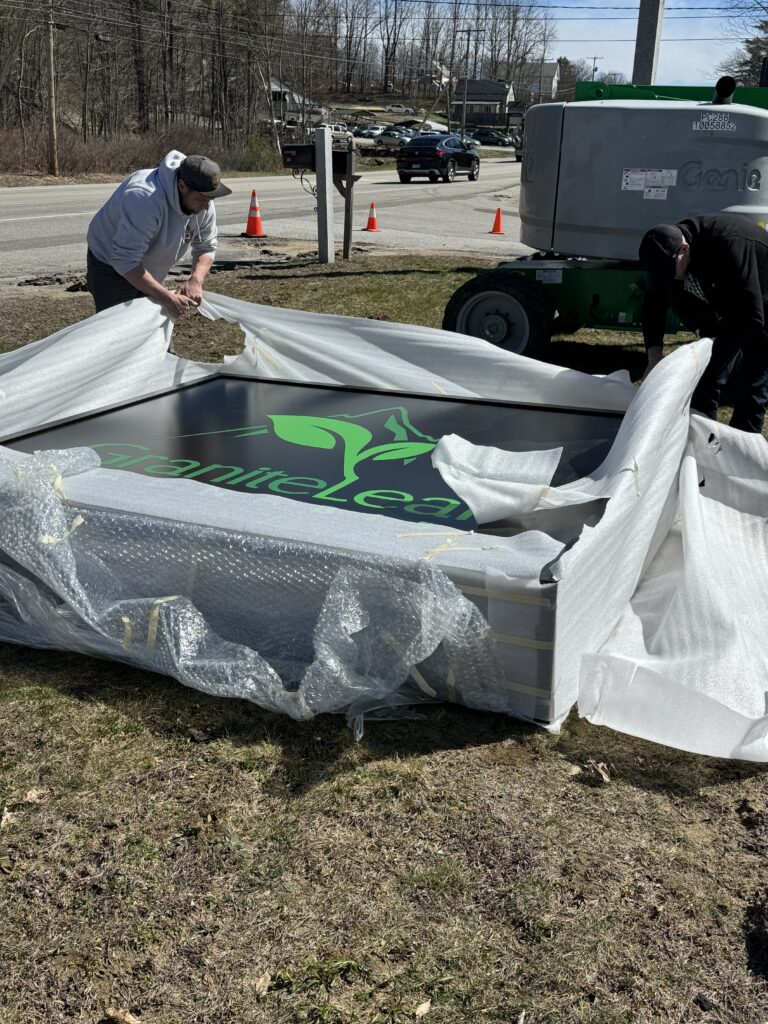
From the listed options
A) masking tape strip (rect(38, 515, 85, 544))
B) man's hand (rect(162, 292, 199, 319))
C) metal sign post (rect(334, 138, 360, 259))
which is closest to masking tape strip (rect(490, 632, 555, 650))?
masking tape strip (rect(38, 515, 85, 544))

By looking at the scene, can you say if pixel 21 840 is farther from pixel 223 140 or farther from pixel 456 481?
pixel 223 140

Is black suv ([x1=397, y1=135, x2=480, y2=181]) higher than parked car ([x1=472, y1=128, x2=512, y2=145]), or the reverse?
parked car ([x1=472, y1=128, x2=512, y2=145])

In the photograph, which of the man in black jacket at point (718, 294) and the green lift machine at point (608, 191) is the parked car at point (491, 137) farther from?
the man in black jacket at point (718, 294)

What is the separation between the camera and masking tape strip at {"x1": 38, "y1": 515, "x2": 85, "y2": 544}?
10.2 ft

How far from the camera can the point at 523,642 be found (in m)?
2.70

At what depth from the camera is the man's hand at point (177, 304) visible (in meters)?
4.87

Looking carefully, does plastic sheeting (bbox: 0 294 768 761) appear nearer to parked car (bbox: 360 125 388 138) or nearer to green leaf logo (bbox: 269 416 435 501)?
green leaf logo (bbox: 269 416 435 501)

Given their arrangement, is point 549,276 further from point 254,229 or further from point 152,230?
point 254,229

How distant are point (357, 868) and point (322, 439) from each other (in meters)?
2.46

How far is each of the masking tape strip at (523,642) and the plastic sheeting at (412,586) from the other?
3cm

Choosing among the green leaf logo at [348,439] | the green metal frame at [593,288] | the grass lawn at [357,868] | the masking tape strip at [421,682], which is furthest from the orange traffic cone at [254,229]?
the masking tape strip at [421,682]

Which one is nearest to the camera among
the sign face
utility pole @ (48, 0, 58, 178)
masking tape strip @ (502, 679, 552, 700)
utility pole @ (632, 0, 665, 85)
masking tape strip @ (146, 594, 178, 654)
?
masking tape strip @ (502, 679, 552, 700)

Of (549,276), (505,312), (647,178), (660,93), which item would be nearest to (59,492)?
(505,312)

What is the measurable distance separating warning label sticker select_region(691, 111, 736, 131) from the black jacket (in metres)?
2.00
